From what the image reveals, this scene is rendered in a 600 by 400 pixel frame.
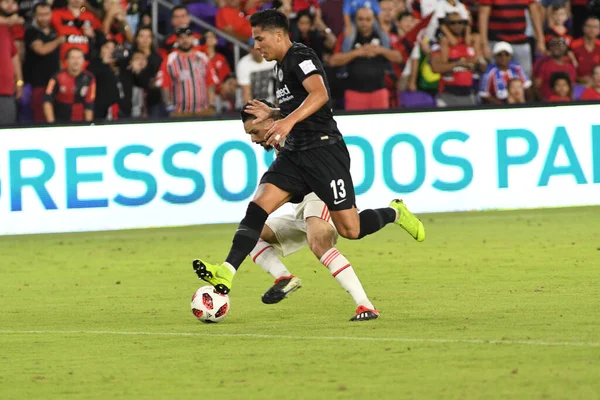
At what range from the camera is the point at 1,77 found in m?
16.4

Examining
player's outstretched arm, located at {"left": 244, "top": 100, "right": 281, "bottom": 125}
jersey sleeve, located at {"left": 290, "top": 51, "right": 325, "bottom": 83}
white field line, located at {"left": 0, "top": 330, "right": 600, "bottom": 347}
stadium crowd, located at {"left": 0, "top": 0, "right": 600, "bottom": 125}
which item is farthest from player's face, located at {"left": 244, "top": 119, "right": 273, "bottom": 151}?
stadium crowd, located at {"left": 0, "top": 0, "right": 600, "bottom": 125}

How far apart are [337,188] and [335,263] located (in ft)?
1.70

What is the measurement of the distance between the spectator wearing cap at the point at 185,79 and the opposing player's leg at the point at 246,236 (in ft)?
26.9

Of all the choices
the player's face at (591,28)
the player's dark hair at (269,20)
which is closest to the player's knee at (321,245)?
the player's dark hair at (269,20)

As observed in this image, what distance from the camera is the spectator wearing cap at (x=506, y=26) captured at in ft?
62.2

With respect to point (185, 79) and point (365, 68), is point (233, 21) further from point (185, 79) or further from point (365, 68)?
point (365, 68)

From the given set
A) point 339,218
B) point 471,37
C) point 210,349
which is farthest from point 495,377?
point 471,37

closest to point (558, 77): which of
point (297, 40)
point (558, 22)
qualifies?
point (558, 22)

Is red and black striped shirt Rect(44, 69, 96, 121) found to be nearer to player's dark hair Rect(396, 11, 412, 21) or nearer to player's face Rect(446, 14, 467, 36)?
player's dark hair Rect(396, 11, 412, 21)

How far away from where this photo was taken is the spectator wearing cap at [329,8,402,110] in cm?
1752

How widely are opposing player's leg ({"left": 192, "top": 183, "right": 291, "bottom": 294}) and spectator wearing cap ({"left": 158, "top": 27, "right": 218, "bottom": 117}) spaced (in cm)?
820

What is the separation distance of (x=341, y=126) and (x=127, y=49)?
353 centimetres

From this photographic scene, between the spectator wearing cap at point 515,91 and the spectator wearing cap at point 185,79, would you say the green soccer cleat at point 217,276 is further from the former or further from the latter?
the spectator wearing cap at point 515,91

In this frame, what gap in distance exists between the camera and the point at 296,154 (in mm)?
9164
